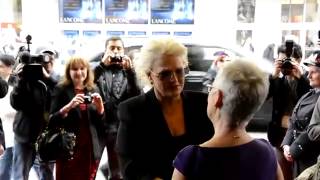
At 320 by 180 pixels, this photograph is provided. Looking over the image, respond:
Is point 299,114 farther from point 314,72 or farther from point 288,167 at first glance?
point 288,167

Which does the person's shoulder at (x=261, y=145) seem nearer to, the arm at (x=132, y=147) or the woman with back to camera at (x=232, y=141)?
the woman with back to camera at (x=232, y=141)

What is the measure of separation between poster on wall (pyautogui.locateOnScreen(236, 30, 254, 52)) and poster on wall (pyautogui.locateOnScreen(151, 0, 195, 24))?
39 cm

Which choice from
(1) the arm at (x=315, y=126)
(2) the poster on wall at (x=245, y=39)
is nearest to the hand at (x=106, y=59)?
(2) the poster on wall at (x=245, y=39)

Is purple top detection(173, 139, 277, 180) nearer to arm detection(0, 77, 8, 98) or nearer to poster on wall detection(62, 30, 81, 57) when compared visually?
arm detection(0, 77, 8, 98)

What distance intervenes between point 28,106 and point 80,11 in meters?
0.82

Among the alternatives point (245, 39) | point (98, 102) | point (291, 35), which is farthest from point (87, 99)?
point (291, 35)

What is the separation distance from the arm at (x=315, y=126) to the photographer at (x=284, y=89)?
56 cm

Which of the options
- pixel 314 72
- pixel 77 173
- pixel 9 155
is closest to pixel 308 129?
pixel 314 72

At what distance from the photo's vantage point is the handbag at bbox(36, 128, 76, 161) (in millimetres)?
2551

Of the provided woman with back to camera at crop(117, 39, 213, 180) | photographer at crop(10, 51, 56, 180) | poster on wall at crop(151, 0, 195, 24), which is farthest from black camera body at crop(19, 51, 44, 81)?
woman with back to camera at crop(117, 39, 213, 180)

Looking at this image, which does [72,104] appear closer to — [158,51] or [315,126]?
[158,51]

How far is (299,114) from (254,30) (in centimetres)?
87

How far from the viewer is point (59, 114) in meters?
2.70

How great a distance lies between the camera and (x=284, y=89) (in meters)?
3.05
